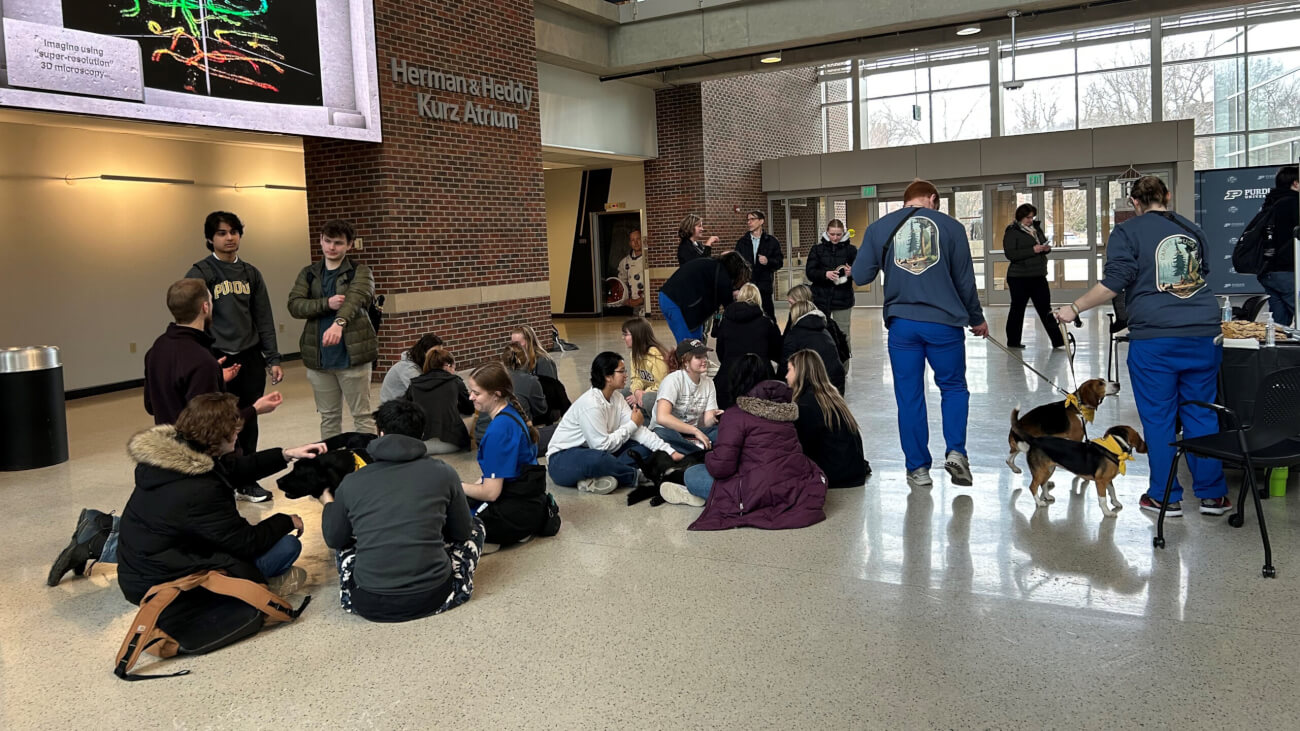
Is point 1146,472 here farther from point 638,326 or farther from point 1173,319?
point 638,326

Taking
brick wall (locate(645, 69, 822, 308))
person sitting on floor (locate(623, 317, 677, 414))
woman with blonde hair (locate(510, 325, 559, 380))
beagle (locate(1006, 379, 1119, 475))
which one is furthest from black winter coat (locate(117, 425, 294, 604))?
brick wall (locate(645, 69, 822, 308))

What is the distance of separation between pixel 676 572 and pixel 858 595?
2.75 feet

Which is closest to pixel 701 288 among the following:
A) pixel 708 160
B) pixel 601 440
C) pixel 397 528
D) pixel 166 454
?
pixel 601 440

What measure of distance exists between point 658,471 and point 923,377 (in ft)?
5.36

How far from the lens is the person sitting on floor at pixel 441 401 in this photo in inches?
273

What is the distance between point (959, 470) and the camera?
567 centimetres

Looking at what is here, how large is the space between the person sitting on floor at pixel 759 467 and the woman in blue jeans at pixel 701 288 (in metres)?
3.00

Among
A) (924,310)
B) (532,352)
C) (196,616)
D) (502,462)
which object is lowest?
(196,616)

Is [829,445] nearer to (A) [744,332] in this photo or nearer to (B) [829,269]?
(A) [744,332]

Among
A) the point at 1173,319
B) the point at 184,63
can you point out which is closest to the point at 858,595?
the point at 1173,319

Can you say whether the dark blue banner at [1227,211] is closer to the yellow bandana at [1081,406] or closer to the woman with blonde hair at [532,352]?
the yellow bandana at [1081,406]

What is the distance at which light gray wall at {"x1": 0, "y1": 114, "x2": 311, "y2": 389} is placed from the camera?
11.1 m

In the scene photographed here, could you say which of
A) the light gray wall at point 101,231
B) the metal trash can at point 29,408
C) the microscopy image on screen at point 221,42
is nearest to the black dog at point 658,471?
the metal trash can at point 29,408

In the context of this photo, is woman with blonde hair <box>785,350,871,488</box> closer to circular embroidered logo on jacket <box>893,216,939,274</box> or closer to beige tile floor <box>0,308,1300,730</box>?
beige tile floor <box>0,308,1300,730</box>
